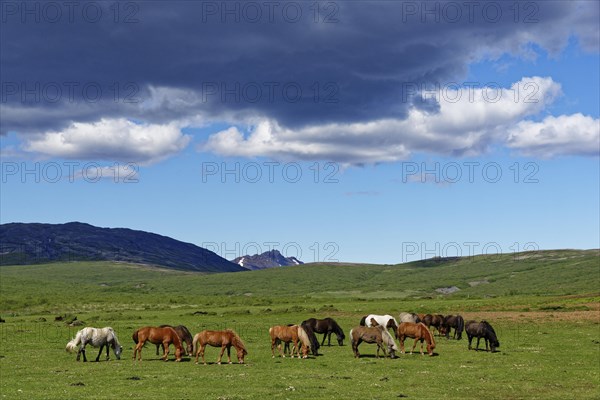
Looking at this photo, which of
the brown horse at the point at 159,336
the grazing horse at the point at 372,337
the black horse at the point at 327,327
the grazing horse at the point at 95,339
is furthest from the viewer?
the black horse at the point at 327,327

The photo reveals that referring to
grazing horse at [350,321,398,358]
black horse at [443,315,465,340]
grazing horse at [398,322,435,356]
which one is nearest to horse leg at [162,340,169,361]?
grazing horse at [350,321,398,358]

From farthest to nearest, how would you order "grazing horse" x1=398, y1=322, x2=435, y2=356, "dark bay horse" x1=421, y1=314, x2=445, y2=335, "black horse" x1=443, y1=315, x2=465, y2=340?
"dark bay horse" x1=421, y1=314, x2=445, y2=335, "black horse" x1=443, y1=315, x2=465, y2=340, "grazing horse" x1=398, y1=322, x2=435, y2=356

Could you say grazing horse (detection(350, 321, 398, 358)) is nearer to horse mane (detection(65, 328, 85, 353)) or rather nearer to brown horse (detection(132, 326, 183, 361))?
brown horse (detection(132, 326, 183, 361))

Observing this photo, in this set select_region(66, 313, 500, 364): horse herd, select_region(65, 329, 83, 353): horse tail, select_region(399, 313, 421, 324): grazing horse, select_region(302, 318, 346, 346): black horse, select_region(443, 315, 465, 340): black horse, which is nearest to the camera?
select_region(66, 313, 500, 364): horse herd

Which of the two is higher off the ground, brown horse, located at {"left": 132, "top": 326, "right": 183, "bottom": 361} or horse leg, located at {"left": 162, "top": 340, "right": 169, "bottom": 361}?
brown horse, located at {"left": 132, "top": 326, "right": 183, "bottom": 361}

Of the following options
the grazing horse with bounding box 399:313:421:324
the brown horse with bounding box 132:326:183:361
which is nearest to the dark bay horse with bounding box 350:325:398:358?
the brown horse with bounding box 132:326:183:361

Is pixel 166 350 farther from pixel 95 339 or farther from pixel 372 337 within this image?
pixel 372 337

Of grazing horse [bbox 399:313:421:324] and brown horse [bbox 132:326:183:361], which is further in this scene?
grazing horse [bbox 399:313:421:324]

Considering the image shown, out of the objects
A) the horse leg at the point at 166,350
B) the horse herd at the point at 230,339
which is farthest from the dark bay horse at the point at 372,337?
the horse leg at the point at 166,350

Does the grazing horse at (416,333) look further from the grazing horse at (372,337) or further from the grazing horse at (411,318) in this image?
the grazing horse at (411,318)

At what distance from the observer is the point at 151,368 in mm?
32062

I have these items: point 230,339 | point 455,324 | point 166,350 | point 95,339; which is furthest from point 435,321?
point 95,339

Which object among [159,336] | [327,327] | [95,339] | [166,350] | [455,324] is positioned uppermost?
[159,336]

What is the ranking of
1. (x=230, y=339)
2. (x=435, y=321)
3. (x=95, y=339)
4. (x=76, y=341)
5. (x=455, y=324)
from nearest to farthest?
(x=230, y=339) < (x=95, y=339) < (x=76, y=341) < (x=455, y=324) < (x=435, y=321)
